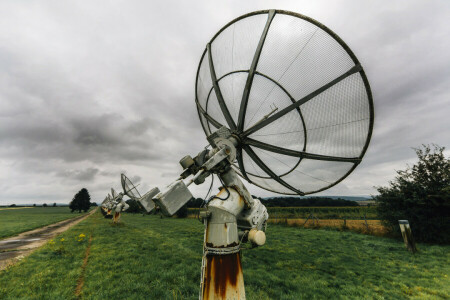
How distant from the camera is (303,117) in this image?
5008mm

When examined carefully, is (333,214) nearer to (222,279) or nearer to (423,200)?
(423,200)

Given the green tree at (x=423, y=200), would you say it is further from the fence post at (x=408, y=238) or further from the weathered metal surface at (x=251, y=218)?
the weathered metal surface at (x=251, y=218)

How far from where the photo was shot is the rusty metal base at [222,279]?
120 inches

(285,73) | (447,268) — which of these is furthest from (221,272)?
(447,268)

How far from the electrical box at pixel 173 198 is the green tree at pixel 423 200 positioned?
15526mm

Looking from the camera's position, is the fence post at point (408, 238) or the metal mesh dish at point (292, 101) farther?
the fence post at point (408, 238)

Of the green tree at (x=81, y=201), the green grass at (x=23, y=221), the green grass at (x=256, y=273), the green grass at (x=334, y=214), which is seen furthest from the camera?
the green tree at (x=81, y=201)

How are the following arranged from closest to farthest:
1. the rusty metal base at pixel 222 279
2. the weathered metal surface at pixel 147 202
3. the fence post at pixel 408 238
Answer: the rusty metal base at pixel 222 279
the weathered metal surface at pixel 147 202
the fence post at pixel 408 238

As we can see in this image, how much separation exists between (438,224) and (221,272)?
612 inches

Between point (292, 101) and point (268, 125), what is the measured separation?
0.83 m

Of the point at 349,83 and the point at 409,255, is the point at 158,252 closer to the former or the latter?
the point at 349,83

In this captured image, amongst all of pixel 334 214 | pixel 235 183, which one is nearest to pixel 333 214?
pixel 334 214

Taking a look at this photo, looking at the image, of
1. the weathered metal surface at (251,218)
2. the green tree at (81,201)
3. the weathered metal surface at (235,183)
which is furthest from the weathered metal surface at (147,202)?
the green tree at (81,201)

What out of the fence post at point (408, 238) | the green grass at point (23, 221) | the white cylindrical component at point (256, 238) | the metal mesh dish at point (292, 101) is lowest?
the green grass at point (23, 221)
